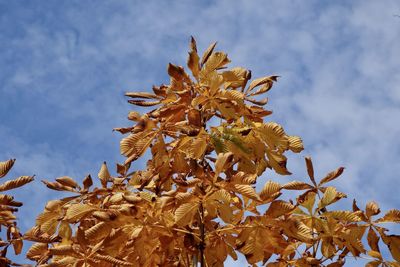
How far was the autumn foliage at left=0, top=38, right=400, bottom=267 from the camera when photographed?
216cm

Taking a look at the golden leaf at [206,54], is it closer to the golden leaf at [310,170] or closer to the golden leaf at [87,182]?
the golden leaf at [310,170]

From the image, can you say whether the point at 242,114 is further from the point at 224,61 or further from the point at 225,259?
the point at 225,259

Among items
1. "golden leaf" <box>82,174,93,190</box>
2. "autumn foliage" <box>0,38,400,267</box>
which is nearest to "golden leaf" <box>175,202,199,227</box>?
"autumn foliage" <box>0,38,400,267</box>

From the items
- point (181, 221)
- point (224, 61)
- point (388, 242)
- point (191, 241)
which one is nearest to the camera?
point (181, 221)

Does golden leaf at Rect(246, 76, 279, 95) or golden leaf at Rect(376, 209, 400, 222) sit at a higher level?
golden leaf at Rect(246, 76, 279, 95)

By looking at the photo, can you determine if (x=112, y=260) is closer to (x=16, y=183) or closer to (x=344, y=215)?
(x=16, y=183)

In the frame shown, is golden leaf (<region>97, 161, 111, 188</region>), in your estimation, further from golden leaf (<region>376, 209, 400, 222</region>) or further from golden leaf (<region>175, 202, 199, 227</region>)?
golden leaf (<region>376, 209, 400, 222</region>)

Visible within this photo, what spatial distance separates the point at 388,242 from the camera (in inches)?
94.7

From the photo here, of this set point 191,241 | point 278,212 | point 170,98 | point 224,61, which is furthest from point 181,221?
point 224,61

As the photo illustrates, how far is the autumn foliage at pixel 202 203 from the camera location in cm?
216

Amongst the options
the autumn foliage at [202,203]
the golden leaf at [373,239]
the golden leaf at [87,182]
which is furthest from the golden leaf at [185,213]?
the golden leaf at [373,239]

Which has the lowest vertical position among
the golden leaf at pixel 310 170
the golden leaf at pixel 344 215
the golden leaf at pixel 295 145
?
the golden leaf at pixel 344 215

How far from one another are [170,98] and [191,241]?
672mm

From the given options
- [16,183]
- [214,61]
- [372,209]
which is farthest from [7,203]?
[372,209]
